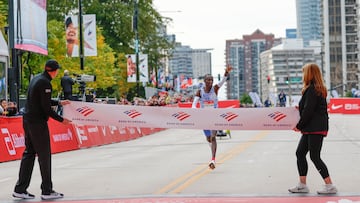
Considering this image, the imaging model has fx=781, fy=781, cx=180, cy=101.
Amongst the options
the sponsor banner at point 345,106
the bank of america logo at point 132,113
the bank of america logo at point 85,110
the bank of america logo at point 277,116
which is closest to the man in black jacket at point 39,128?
the bank of america logo at point 85,110

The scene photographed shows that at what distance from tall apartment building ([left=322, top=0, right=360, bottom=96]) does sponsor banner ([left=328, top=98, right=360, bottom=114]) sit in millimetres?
109328

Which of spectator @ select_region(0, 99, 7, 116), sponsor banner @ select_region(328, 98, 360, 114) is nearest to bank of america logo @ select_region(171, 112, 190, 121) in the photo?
spectator @ select_region(0, 99, 7, 116)

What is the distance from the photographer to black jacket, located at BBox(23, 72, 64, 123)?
1112cm

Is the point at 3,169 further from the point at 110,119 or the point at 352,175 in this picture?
A: the point at 352,175

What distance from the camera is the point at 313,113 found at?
1102cm

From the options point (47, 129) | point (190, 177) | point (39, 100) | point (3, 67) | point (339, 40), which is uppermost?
point (339, 40)

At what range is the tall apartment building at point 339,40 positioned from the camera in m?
185

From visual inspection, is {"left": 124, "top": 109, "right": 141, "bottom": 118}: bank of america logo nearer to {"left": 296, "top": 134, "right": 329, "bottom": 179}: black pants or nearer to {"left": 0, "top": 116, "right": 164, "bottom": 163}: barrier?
{"left": 296, "top": 134, "right": 329, "bottom": 179}: black pants

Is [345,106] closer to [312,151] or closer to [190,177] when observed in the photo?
[190,177]

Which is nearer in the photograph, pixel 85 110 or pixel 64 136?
pixel 85 110

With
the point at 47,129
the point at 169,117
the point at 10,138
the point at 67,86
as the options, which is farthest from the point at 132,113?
the point at 67,86

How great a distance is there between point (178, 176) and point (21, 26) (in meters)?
15.3

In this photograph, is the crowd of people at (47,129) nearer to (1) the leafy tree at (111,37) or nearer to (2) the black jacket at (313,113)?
(2) the black jacket at (313,113)

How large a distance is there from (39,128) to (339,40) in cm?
18380
